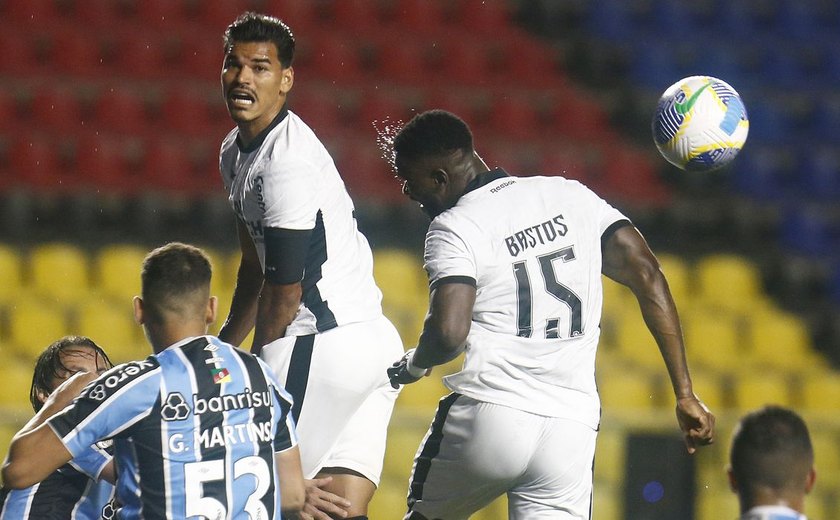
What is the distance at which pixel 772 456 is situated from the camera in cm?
302

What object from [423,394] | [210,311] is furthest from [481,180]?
[423,394]

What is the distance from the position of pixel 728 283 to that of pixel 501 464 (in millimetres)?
5828

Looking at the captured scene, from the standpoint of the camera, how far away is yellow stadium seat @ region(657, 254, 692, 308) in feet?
30.7

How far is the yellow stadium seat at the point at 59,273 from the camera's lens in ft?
29.1

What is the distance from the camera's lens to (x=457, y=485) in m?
4.37

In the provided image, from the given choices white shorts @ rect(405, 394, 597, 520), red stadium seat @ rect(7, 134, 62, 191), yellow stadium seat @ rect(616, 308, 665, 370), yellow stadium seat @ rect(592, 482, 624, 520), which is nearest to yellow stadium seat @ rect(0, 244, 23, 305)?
red stadium seat @ rect(7, 134, 62, 191)

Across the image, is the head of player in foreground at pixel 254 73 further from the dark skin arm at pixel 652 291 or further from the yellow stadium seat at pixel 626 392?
→ the yellow stadium seat at pixel 626 392

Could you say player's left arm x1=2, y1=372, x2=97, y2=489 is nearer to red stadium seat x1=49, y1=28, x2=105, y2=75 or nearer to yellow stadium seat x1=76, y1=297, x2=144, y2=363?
yellow stadium seat x1=76, y1=297, x2=144, y2=363

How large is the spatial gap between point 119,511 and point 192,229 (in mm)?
6405

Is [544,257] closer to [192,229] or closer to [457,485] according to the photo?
[457,485]

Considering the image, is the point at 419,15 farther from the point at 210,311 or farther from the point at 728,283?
the point at 210,311

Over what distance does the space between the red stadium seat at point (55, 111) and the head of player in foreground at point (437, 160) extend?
6987mm

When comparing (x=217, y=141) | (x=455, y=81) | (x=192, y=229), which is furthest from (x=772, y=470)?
(x=455, y=81)

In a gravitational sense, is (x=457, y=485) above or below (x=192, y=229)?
below
